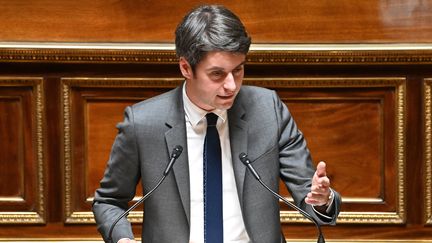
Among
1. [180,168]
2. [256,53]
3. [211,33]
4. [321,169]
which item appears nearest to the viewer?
[321,169]

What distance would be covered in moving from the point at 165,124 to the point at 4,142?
1.28m

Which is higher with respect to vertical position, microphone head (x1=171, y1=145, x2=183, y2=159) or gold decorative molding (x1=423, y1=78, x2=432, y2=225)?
microphone head (x1=171, y1=145, x2=183, y2=159)

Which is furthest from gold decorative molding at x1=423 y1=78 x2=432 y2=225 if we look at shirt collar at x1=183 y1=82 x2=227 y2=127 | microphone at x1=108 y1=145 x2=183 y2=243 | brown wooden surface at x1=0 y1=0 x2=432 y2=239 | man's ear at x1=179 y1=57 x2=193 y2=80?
microphone at x1=108 y1=145 x2=183 y2=243

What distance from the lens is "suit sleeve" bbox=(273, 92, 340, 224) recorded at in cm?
192

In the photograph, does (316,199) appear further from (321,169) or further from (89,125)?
(89,125)

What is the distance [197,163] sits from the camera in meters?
1.97

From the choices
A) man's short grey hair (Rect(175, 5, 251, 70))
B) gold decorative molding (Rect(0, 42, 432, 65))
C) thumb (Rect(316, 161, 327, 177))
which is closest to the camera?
thumb (Rect(316, 161, 327, 177))

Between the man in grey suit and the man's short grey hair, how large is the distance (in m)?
0.03

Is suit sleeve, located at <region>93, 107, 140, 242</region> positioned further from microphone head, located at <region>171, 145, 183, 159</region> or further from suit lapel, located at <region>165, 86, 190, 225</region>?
microphone head, located at <region>171, 145, 183, 159</region>

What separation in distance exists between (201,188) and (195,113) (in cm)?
18

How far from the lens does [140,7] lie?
303cm

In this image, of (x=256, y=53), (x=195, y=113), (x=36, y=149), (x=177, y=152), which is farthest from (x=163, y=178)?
(x=36, y=149)

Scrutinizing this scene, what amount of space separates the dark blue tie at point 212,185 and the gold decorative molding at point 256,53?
3.43 ft

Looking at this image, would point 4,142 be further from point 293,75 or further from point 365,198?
point 365,198
